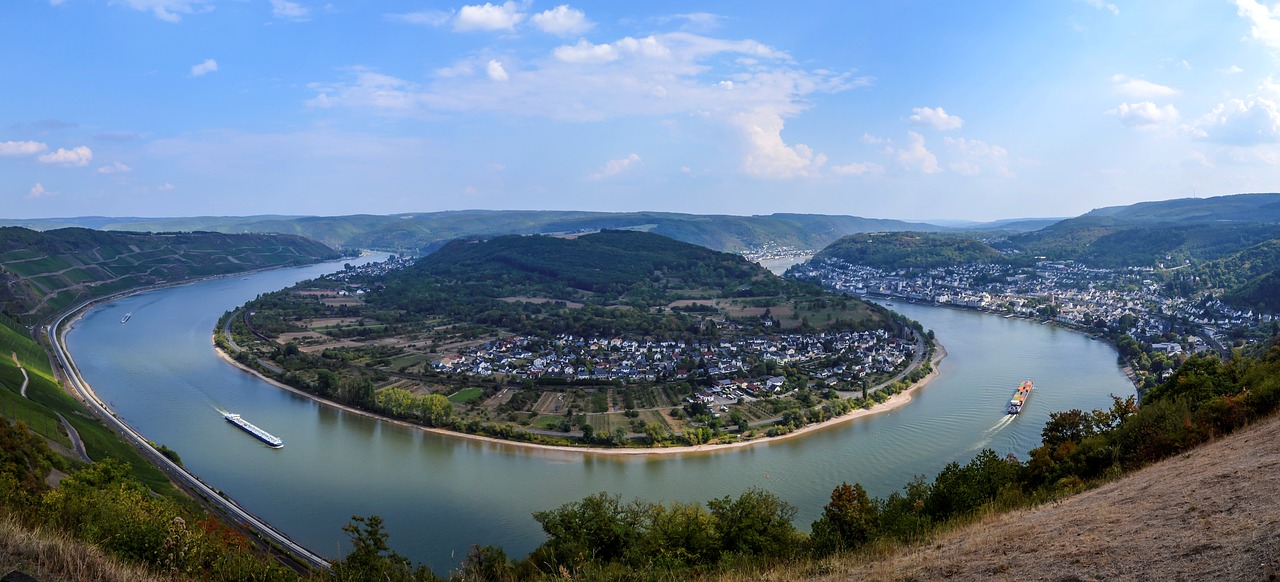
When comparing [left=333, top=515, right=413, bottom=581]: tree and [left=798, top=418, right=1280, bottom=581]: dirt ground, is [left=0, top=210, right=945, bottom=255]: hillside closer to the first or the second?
[left=333, top=515, right=413, bottom=581]: tree

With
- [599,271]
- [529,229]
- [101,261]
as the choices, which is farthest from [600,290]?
[529,229]

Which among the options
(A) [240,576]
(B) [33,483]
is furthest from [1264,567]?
(B) [33,483]

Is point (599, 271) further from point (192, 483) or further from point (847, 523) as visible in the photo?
point (847, 523)

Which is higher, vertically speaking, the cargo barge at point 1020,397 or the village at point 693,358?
the village at point 693,358

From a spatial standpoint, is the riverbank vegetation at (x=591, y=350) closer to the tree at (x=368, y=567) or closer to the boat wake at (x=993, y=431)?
the boat wake at (x=993, y=431)

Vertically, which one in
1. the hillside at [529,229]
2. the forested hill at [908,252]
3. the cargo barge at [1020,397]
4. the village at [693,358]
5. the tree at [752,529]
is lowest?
the cargo barge at [1020,397]

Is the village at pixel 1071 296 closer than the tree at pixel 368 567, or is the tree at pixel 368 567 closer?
the tree at pixel 368 567

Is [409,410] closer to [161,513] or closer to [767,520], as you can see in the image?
[161,513]

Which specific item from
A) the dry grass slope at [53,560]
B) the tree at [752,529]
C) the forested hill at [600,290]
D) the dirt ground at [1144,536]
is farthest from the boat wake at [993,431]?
the dry grass slope at [53,560]
